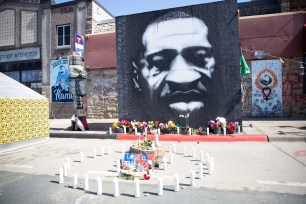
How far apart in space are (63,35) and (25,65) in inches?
206

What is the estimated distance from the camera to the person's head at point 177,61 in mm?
12430

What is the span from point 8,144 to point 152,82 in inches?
282

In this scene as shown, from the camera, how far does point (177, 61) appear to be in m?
12.8

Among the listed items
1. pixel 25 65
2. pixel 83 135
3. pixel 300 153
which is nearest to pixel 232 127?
pixel 300 153

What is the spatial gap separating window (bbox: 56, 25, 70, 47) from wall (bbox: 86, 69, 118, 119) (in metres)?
3.84

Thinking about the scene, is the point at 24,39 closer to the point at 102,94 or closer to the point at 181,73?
the point at 102,94

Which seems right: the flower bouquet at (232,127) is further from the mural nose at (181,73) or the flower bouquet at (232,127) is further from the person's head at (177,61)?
the mural nose at (181,73)

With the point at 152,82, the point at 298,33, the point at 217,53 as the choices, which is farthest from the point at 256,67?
the point at 152,82

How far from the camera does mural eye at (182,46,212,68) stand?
12.4m

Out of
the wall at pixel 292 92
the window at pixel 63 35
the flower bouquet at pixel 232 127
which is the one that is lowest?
the flower bouquet at pixel 232 127

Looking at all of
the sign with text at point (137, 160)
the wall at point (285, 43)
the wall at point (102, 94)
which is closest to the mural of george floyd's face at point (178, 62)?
the wall at point (285, 43)

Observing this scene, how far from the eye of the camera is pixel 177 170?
22.0ft

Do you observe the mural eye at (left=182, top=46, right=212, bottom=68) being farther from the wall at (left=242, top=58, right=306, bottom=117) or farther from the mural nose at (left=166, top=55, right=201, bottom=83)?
the wall at (left=242, top=58, right=306, bottom=117)

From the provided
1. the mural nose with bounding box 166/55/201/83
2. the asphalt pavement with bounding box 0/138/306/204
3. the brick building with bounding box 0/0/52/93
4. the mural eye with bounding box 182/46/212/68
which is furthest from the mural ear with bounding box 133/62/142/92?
the brick building with bounding box 0/0/52/93
